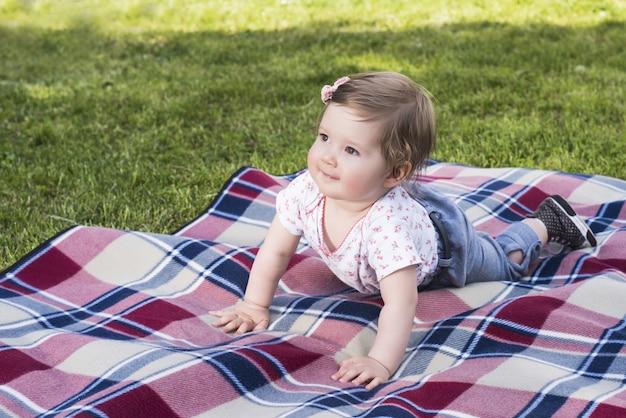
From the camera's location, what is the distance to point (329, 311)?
2629 mm

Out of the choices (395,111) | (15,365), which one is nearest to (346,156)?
(395,111)

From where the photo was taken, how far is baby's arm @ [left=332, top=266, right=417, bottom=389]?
231 centimetres

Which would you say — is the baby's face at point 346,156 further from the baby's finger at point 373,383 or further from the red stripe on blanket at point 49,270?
the red stripe on blanket at point 49,270

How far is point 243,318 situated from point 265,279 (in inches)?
5.7

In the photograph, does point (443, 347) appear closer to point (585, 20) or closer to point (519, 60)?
point (519, 60)

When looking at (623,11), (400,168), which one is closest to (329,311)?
(400,168)

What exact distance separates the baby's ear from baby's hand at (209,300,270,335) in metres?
0.61

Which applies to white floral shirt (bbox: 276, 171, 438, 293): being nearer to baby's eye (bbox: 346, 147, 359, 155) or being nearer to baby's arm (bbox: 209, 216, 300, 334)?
baby's arm (bbox: 209, 216, 300, 334)

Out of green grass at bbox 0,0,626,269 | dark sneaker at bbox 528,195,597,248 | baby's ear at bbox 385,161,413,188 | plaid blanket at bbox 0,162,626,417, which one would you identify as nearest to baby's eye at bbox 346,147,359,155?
baby's ear at bbox 385,161,413,188

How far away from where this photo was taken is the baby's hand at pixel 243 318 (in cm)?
259

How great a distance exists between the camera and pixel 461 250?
2697 mm

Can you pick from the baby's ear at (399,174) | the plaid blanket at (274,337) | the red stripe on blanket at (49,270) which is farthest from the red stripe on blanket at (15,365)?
the baby's ear at (399,174)

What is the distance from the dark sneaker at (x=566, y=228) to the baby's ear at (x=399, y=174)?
1.03 m

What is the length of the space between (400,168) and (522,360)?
2.15 ft
